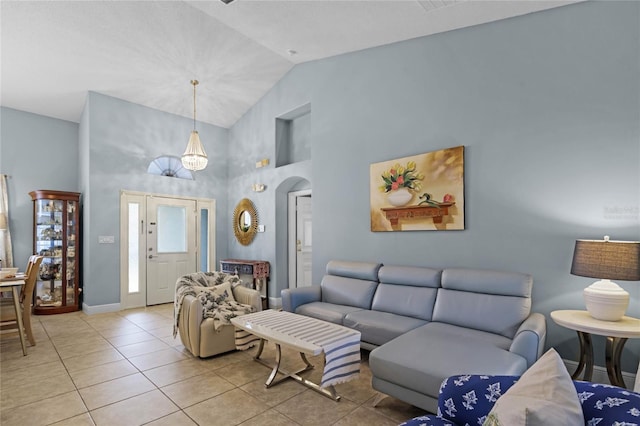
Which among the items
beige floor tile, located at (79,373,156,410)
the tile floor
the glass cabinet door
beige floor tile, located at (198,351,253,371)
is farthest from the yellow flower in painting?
the glass cabinet door

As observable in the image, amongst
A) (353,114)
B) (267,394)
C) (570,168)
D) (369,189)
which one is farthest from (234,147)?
(570,168)

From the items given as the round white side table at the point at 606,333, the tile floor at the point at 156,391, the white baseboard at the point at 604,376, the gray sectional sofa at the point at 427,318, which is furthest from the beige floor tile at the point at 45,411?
the white baseboard at the point at 604,376

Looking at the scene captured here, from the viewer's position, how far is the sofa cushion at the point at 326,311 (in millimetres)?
3469

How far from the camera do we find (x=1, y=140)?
5.43 meters

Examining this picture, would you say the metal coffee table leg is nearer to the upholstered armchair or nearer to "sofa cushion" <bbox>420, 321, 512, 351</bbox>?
the upholstered armchair

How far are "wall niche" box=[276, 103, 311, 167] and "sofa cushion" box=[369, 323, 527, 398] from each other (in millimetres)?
3741

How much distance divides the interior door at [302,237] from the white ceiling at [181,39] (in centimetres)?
216

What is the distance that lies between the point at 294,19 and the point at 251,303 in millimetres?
3238

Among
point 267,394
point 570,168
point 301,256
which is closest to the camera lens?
point 267,394

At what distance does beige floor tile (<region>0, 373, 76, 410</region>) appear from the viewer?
2.58 m

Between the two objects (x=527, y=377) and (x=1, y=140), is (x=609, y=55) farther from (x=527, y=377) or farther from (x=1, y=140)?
(x=1, y=140)

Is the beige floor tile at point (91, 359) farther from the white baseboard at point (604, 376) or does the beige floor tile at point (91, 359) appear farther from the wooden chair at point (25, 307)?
the white baseboard at point (604, 376)

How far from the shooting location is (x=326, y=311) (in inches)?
142

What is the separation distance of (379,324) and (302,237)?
9.99 ft
